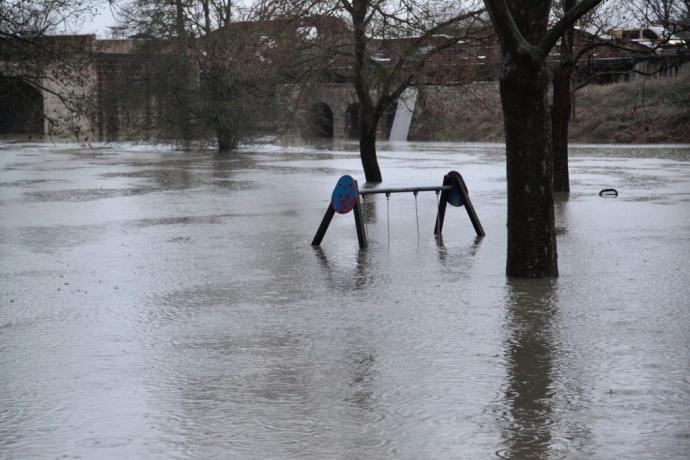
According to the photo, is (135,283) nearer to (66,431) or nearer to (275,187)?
(66,431)

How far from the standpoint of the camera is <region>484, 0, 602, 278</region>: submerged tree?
997 centimetres

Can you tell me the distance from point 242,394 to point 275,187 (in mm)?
17264

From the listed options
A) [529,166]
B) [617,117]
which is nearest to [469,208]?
[529,166]

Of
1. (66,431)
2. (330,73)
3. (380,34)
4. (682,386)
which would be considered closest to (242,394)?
(66,431)

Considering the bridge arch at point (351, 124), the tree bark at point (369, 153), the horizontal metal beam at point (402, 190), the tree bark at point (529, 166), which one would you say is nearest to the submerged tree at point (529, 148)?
the tree bark at point (529, 166)

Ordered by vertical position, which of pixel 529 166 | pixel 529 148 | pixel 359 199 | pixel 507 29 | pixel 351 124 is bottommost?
pixel 359 199

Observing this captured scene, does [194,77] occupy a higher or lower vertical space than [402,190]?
higher

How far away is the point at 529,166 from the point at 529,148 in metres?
0.16

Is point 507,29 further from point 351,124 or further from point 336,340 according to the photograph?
point 351,124

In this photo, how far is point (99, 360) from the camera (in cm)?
708

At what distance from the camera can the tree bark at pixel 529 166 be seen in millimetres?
9984

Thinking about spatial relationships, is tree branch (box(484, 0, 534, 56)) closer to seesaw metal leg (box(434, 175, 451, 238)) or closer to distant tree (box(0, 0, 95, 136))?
seesaw metal leg (box(434, 175, 451, 238))

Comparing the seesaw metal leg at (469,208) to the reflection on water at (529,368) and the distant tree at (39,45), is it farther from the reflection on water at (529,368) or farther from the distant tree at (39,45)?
the distant tree at (39,45)

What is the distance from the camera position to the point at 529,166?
10078 millimetres
